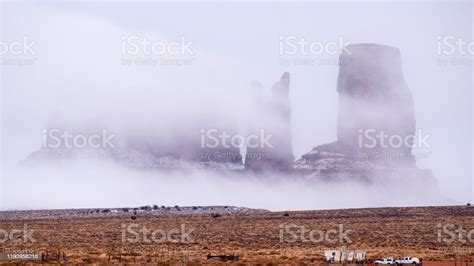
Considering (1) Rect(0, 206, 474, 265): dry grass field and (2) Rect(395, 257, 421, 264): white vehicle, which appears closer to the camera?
(2) Rect(395, 257, 421, 264): white vehicle

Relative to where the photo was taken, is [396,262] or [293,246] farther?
[293,246]

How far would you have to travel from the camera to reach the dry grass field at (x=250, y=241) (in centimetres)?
4262

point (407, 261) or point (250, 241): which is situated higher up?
point (250, 241)

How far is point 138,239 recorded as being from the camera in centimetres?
5666

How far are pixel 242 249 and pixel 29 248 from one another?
490 inches

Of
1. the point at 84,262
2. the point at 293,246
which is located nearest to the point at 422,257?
the point at 293,246

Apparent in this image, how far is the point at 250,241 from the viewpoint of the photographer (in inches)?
2179

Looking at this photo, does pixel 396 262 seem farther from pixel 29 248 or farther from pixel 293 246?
pixel 29 248

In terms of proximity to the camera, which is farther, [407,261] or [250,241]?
[250,241]

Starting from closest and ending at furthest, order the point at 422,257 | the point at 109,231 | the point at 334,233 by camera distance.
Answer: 1. the point at 422,257
2. the point at 334,233
3. the point at 109,231

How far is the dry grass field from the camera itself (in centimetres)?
4262

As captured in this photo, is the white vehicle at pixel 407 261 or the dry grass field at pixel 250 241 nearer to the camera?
the white vehicle at pixel 407 261

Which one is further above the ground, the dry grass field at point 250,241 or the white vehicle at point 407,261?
the dry grass field at point 250,241

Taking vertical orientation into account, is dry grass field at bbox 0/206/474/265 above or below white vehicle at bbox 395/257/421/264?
above
